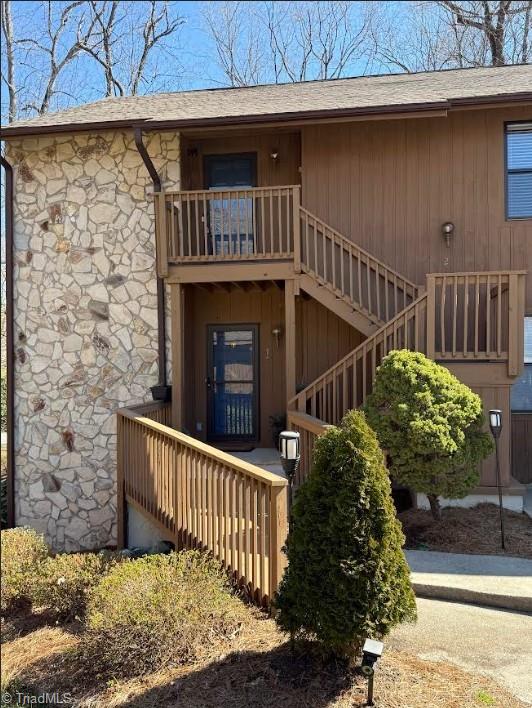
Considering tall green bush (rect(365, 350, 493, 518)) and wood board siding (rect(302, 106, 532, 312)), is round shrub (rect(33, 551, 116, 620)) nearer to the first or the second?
tall green bush (rect(365, 350, 493, 518))

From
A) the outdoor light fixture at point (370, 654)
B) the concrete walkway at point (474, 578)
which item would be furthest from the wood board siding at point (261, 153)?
the outdoor light fixture at point (370, 654)

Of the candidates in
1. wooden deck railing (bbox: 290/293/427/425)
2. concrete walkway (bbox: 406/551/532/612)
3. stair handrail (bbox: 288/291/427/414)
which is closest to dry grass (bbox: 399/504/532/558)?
concrete walkway (bbox: 406/551/532/612)

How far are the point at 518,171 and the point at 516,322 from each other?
2920 millimetres

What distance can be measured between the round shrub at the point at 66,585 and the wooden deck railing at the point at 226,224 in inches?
170

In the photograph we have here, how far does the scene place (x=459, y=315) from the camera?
7645 mm

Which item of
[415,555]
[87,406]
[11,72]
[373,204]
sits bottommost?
[415,555]

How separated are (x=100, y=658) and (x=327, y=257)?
19.0 feet

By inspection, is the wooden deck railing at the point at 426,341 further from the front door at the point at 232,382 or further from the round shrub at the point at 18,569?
the round shrub at the point at 18,569

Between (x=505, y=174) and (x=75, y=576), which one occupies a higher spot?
(x=505, y=174)

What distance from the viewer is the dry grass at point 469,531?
5418 millimetres

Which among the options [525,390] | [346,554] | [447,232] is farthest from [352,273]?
[346,554]

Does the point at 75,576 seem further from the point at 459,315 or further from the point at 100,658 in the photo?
the point at 459,315

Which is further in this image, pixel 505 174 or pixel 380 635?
pixel 505 174

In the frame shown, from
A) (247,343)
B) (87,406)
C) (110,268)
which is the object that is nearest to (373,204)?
(247,343)
